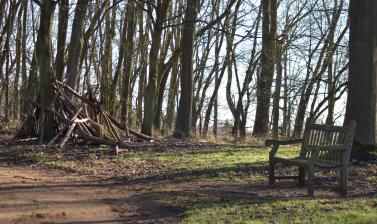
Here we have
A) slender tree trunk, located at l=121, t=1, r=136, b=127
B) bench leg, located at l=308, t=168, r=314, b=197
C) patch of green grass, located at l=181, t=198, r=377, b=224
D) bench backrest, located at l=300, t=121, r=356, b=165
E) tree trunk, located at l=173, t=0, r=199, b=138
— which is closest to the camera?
patch of green grass, located at l=181, t=198, r=377, b=224

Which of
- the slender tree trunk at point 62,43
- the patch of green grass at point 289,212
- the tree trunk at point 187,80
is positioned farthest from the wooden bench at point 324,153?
the slender tree trunk at point 62,43

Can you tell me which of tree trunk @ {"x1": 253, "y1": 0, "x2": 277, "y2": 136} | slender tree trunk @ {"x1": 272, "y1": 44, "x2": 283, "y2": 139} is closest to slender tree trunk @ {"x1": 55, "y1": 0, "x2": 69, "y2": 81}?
tree trunk @ {"x1": 253, "y1": 0, "x2": 277, "y2": 136}

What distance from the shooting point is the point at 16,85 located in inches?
1262

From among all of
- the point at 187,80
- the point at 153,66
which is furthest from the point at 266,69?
the point at 153,66

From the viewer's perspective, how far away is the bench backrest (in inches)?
314

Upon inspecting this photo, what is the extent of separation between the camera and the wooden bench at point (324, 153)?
7824 mm

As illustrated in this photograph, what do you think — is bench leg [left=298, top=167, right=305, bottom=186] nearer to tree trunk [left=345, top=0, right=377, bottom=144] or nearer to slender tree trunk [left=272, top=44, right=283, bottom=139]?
tree trunk [left=345, top=0, right=377, bottom=144]

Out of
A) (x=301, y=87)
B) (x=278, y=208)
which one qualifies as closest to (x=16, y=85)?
(x=301, y=87)

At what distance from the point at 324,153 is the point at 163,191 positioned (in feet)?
8.81

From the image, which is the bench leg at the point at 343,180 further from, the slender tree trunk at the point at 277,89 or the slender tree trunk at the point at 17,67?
the slender tree trunk at the point at 17,67

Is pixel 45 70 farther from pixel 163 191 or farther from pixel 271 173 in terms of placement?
pixel 271 173

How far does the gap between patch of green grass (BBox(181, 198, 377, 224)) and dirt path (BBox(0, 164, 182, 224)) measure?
437 mm

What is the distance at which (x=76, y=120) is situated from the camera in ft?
48.6

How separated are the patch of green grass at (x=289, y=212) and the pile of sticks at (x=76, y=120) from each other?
7117mm
